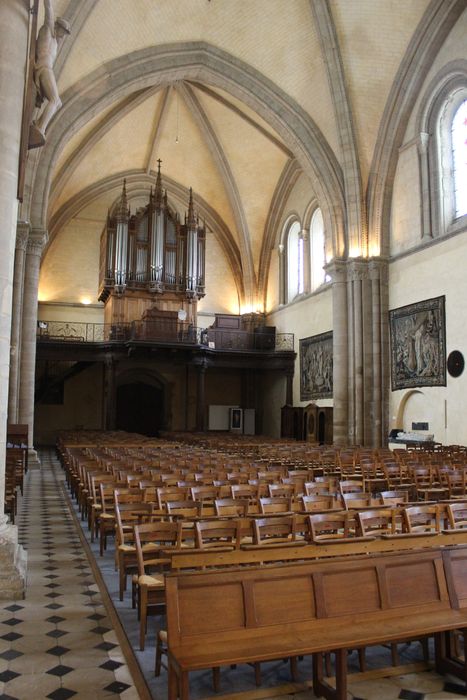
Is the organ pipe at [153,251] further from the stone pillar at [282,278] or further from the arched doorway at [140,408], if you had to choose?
the arched doorway at [140,408]

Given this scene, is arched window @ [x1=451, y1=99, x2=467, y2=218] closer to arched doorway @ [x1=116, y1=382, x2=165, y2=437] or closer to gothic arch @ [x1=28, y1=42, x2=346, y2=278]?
gothic arch @ [x1=28, y1=42, x2=346, y2=278]

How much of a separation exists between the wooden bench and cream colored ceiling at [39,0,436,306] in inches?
703

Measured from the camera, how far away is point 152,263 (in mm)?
28688

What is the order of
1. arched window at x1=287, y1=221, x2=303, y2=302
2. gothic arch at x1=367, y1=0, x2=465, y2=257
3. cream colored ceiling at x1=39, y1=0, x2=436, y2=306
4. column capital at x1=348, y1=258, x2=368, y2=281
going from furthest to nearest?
arched window at x1=287, y1=221, x2=303, y2=302 → column capital at x1=348, y1=258, x2=368, y2=281 → cream colored ceiling at x1=39, y1=0, x2=436, y2=306 → gothic arch at x1=367, y1=0, x2=465, y2=257

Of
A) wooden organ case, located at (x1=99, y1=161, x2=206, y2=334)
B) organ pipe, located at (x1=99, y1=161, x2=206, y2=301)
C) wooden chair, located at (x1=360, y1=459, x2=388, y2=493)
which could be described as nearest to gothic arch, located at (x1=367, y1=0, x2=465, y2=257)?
wooden organ case, located at (x1=99, y1=161, x2=206, y2=334)

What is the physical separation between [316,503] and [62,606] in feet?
9.12

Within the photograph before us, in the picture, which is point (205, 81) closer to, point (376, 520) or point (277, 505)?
point (277, 505)

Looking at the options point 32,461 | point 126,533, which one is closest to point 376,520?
point 126,533

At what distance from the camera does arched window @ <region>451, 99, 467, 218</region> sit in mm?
18625

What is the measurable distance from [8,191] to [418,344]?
15.8m

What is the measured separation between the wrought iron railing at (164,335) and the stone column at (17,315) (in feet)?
22.7

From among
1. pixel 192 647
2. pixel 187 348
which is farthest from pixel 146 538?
pixel 187 348

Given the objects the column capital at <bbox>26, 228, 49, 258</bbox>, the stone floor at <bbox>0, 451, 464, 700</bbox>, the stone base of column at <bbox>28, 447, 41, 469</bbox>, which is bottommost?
the stone floor at <bbox>0, 451, 464, 700</bbox>

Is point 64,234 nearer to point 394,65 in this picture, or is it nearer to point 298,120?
point 298,120
